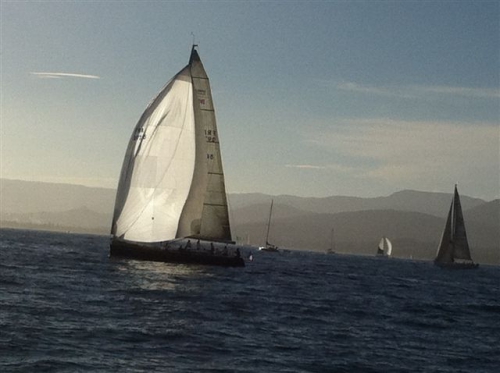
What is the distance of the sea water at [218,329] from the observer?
2845 cm

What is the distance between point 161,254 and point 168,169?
858 centimetres

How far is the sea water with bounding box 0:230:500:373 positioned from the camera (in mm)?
28453

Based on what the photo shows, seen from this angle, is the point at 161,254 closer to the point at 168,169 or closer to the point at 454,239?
the point at 168,169

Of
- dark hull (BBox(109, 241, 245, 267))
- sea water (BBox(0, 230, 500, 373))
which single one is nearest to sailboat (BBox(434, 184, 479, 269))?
dark hull (BBox(109, 241, 245, 267))

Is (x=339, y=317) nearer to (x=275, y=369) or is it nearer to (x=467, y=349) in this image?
(x=467, y=349)

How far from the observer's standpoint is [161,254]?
7825cm

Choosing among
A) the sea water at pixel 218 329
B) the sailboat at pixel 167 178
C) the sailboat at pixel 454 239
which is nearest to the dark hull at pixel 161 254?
the sailboat at pixel 167 178

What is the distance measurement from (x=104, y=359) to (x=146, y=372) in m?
2.33

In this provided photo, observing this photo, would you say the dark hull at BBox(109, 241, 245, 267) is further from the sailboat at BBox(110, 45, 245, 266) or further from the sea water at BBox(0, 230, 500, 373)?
the sea water at BBox(0, 230, 500, 373)

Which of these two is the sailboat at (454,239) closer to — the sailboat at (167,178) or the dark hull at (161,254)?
the dark hull at (161,254)

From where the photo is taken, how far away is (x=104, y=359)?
27.2 meters

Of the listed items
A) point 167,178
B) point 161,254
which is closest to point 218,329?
point 161,254

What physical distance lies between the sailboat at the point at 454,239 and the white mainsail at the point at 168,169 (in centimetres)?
9003

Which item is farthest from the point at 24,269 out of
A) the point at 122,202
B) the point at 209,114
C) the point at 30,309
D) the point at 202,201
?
the point at 30,309
